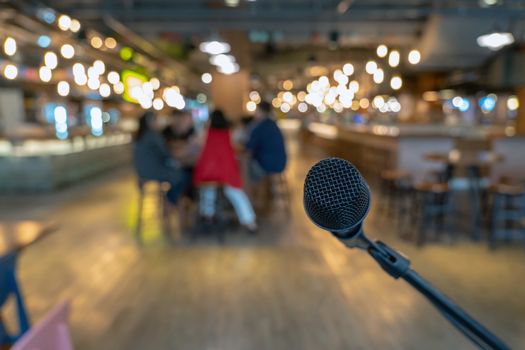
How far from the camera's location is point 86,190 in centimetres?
870

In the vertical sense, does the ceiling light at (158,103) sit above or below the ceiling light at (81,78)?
below

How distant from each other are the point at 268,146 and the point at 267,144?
0.03 metres

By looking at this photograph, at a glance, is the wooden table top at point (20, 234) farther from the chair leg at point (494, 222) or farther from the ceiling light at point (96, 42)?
the ceiling light at point (96, 42)

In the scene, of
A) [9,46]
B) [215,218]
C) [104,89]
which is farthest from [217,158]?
[104,89]

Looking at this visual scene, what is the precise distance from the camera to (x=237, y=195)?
5.41m

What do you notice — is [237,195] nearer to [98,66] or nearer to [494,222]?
[494,222]

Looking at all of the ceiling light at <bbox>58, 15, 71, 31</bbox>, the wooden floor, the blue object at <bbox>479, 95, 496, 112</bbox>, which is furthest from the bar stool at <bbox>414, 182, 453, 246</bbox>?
the blue object at <bbox>479, 95, 496, 112</bbox>

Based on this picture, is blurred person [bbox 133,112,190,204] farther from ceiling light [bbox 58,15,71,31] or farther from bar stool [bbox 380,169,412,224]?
ceiling light [bbox 58,15,71,31]

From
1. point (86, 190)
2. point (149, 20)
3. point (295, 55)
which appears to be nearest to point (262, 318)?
point (86, 190)

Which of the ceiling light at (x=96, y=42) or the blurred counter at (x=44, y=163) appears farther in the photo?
the ceiling light at (x=96, y=42)

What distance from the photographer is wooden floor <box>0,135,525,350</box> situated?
10.0ft

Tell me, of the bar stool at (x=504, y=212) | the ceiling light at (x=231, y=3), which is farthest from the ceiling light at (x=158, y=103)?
the bar stool at (x=504, y=212)

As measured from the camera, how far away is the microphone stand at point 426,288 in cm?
83

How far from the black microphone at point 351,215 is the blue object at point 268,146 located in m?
4.79
